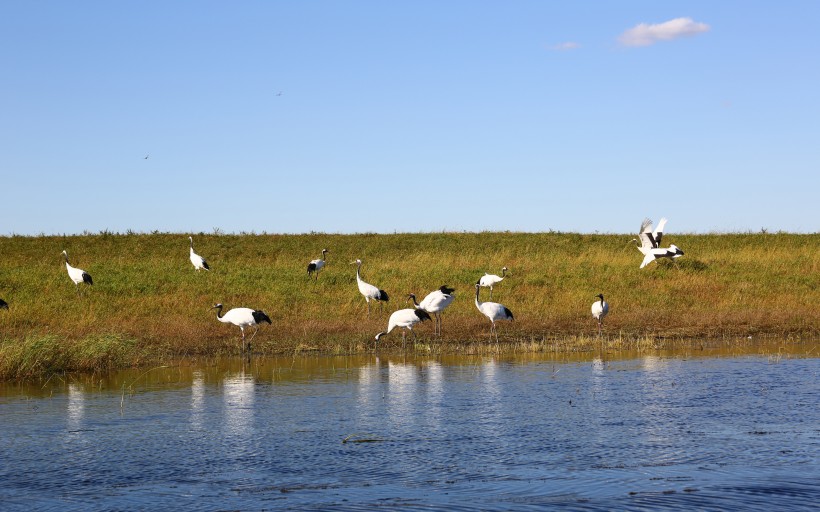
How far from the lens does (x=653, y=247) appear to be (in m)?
36.8

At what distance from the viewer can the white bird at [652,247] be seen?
35.1 m

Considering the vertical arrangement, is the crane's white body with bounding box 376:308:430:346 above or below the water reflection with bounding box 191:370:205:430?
above

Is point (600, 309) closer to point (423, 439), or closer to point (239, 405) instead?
point (239, 405)

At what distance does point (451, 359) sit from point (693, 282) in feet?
49.6

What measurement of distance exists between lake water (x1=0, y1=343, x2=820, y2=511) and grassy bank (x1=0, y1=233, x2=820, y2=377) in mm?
4736

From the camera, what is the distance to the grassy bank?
23359mm

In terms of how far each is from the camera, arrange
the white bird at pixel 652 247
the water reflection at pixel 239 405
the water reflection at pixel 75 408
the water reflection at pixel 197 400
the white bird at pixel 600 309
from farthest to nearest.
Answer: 1. the white bird at pixel 652 247
2. the white bird at pixel 600 309
3. the water reflection at pixel 197 400
4. the water reflection at pixel 75 408
5. the water reflection at pixel 239 405

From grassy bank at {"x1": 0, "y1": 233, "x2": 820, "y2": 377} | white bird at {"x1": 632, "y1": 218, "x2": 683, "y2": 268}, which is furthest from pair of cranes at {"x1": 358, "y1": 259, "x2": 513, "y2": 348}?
white bird at {"x1": 632, "y1": 218, "x2": 683, "y2": 268}

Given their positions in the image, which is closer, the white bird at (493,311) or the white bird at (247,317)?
the white bird at (247,317)

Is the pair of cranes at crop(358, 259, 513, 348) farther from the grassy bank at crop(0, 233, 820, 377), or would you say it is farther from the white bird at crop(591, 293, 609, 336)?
the white bird at crop(591, 293, 609, 336)

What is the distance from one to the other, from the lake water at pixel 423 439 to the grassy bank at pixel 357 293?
186 inches

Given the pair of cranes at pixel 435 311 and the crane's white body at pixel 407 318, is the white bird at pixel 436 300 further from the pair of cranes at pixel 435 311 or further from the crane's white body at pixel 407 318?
the crane's white body at pixel 407 318

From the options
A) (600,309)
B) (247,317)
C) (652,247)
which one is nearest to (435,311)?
(600,309)

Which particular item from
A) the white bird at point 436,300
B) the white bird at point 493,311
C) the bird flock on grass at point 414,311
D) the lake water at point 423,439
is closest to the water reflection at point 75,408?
the lake water at point 423,439
